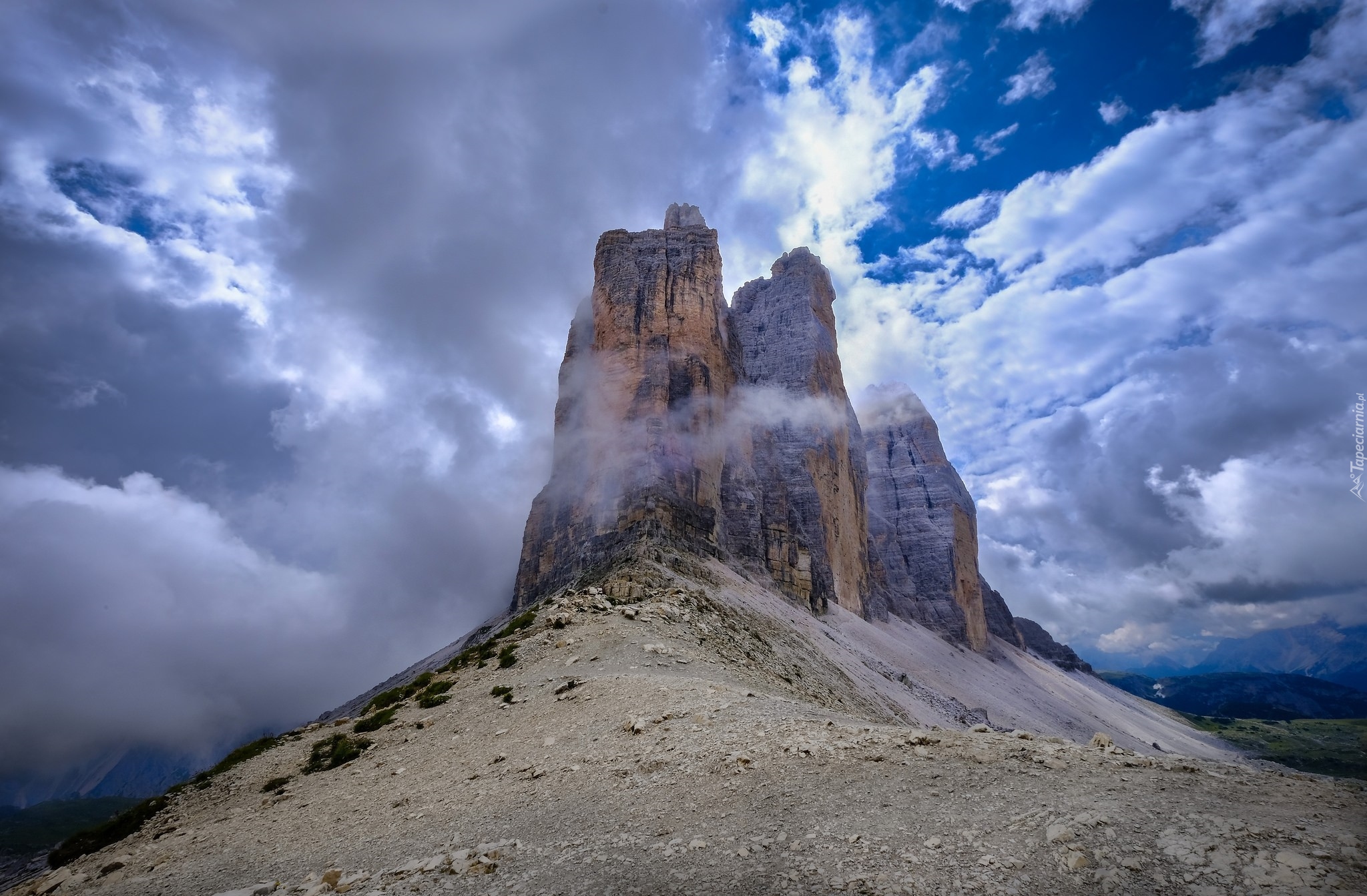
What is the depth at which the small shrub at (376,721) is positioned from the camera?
18.5m

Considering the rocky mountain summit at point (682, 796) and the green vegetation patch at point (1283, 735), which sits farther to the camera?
the green vegetation patch at point (1283, 735)

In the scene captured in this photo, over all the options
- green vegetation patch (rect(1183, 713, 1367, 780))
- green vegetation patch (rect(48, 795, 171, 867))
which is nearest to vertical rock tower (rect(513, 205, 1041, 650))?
green vegetation patch (rect(48, 795, 171, 867))

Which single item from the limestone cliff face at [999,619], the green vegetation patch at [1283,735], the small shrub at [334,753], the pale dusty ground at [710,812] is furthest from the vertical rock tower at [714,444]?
the green vegetation patch at [1283,735]

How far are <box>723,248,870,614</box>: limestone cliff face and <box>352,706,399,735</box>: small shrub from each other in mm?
52657

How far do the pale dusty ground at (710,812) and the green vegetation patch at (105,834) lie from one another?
68 centimetres

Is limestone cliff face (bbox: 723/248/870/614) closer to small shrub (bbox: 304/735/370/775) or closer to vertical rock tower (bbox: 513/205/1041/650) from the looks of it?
vertical rock tower (bbox: 513/205/1041/650)

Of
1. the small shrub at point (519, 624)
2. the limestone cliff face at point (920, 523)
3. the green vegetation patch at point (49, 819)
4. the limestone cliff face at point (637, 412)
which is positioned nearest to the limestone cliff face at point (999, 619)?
the limestone cliff face at point (920, 523)

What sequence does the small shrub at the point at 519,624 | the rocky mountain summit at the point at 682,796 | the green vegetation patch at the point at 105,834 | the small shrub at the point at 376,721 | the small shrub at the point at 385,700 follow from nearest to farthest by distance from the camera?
the rocky mountain summit at the point at 682,796, the green vegetation patch at the point at 105,834, the small shrub at the point at 376,721, the small shrub at the point at 385,700, the small shrub at the point at 519,624

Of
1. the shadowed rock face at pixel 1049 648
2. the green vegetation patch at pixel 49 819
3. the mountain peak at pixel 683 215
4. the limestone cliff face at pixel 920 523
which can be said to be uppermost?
the mountain peak at pixel 683 215

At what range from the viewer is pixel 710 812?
8953 mm

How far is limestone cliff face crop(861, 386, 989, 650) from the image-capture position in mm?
112125

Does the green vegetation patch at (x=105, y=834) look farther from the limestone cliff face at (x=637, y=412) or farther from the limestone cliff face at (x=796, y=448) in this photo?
the limestone cliff face at (x=796, y=448)

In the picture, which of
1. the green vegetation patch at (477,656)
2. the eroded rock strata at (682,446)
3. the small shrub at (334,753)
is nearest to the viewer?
the small shrub at (334,753)

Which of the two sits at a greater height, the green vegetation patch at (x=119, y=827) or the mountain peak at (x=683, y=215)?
the mountain peak at (x=683, y=215)
